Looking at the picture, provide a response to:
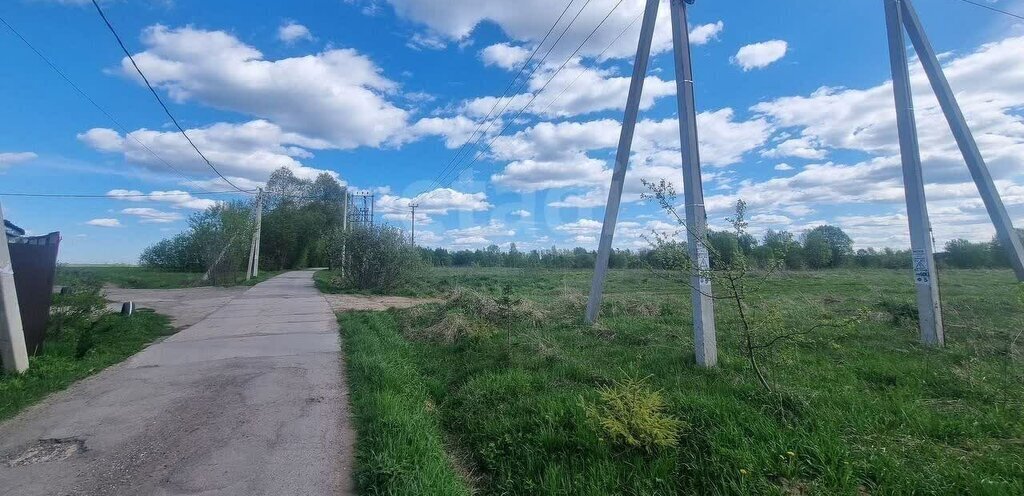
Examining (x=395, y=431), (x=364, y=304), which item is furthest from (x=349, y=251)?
(x=395, y=431)

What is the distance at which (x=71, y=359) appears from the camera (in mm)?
6844

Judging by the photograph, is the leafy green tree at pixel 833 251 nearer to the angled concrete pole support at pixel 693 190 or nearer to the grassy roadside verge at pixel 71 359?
the angled concrete pole support at pixel 693 190

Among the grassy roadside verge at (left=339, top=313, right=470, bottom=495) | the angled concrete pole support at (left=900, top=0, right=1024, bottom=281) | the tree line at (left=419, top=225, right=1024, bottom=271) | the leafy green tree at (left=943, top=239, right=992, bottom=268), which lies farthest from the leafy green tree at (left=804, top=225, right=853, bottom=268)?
the grassy roadside verge at (left=339, top=313, right=470, bottom=495)

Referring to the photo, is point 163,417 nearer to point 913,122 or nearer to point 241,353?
point 241,353

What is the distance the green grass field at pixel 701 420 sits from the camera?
3023mm

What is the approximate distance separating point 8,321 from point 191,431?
397 centimetres

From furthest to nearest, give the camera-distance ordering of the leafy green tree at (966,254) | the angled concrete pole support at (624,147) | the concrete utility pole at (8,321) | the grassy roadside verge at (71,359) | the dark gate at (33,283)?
the leafy green tree at (966,254) → the angled concrete pole support at (624,147) → the dark gate at (33,283) → the concrete utility pole at (8,321) → the grassy roadside verge at (71,359)

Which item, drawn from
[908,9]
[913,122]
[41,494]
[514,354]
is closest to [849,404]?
[514,354]

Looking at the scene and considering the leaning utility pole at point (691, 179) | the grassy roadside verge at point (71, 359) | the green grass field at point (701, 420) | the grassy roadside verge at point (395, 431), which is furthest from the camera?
the leaning utility pole at point (691, 179)

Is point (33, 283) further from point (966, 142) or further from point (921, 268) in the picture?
point (966, 142)

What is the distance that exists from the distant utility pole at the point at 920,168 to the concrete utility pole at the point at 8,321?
12.3m

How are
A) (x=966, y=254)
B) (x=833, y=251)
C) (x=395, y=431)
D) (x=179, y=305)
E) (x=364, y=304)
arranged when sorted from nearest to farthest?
(x=395, y=431), (x=179, y=305), (x=364, y=304), (x=966, y=254), (x=833, y=251)

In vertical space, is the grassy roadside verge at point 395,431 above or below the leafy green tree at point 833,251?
below

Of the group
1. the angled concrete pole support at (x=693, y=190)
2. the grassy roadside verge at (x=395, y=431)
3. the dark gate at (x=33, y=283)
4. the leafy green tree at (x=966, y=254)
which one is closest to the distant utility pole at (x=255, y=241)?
the dark gate at (x=33, y=283)
